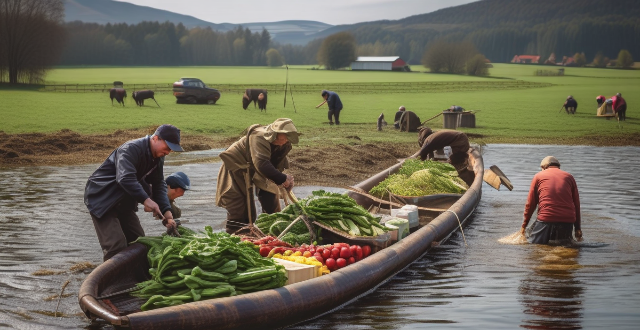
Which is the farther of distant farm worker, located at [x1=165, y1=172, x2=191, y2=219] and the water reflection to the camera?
distant farm worker, located at [x1=165, y1=172, x2=191, y2=219]

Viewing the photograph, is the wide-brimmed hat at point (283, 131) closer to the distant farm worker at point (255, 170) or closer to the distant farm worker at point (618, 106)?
the distant farm worker at point (255, 170)

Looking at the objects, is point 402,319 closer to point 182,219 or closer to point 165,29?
point 182,219

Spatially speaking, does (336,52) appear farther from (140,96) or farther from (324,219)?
(324,219)

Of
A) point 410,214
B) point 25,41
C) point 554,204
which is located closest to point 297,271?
point 410,214

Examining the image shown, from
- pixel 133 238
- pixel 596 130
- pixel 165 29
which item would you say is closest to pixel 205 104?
pixel 596 130

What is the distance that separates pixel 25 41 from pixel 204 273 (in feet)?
198

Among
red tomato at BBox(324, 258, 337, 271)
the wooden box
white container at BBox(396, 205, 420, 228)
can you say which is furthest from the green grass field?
the wooden box

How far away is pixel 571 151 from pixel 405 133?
707 cm

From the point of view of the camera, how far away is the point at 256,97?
42719mm

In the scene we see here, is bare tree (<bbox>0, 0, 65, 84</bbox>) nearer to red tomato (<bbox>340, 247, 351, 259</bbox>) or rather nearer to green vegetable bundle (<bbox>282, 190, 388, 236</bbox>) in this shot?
green vegetable bundle (<bbox>282, 190, 388, 236</bbox>)

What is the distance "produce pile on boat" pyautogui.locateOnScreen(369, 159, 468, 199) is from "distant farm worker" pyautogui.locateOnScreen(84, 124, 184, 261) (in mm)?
5763

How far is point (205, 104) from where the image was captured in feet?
147

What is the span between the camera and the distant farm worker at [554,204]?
1068 cm

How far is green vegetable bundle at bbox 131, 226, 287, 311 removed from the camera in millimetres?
6879
